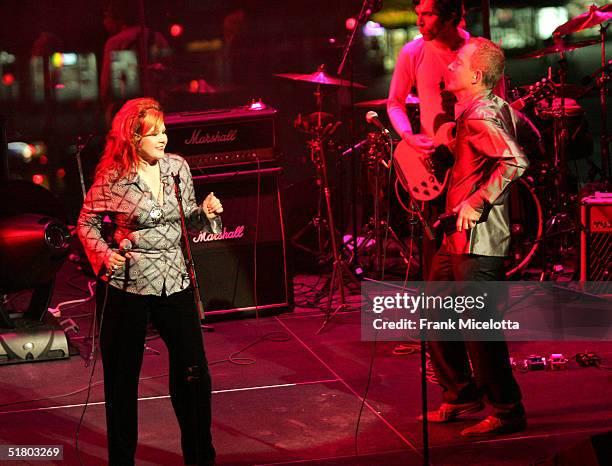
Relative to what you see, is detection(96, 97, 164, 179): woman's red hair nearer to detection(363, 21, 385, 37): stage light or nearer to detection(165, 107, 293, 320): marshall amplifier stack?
detection(165, 107, 293, 320): marshall amplifier stack

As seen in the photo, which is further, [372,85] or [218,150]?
[372,85]

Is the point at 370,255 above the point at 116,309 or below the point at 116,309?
below

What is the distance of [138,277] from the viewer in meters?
4.33

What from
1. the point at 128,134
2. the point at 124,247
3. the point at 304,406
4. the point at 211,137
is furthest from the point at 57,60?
the point at 124,247

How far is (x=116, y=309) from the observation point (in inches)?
171

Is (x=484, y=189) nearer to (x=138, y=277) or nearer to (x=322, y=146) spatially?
(x=138, y=277)

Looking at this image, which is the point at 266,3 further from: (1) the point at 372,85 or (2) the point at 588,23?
(2) the point at 588,23

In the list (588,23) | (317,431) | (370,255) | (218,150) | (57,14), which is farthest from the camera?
(57,14)

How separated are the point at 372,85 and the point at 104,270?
818cm

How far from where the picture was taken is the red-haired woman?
4348mm

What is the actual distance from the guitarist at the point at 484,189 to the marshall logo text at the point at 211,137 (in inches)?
119

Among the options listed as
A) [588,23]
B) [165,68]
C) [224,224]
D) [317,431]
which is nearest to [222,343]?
[224,224]

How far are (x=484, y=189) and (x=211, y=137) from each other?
3.47 m

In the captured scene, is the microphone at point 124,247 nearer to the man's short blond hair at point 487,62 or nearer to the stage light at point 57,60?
the man's short blond hair at point 487,62
